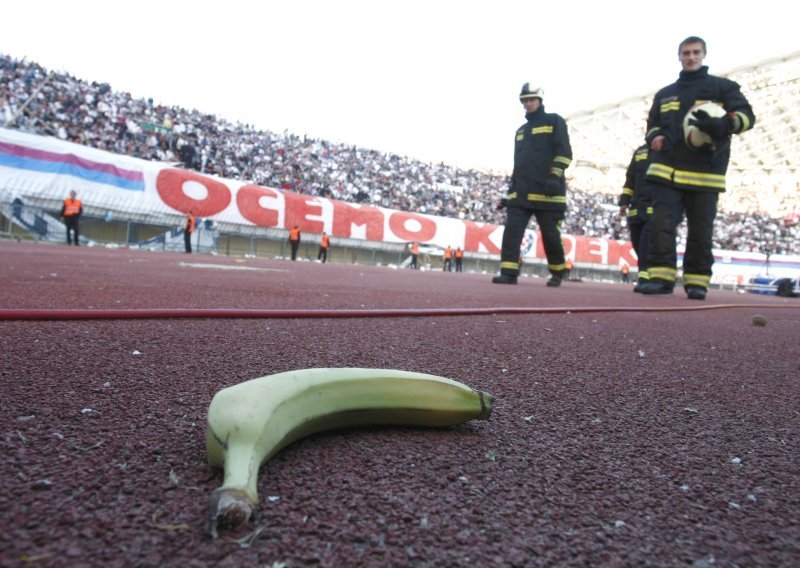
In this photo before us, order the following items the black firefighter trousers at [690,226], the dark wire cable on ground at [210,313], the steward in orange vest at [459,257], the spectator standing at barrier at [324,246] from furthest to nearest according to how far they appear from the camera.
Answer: the steward in orange vest at [459,257] < the spectator standing at barrier at [324,246] < the black firefighter trousers at [690,226] < the dark wire cable on ground at [210,313]

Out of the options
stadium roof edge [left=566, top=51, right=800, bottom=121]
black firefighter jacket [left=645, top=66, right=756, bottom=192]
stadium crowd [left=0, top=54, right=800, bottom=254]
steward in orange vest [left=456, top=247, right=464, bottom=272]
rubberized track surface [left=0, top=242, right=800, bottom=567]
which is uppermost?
stadium roof edge [left=566, top=51, right=800, bottom=121]

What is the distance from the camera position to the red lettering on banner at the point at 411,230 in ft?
64.8

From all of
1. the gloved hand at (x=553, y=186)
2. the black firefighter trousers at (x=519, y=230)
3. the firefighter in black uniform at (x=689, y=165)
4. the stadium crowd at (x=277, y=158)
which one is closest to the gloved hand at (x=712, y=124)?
the firefighter in black uniform at (x=689, y=165)

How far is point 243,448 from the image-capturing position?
625mm

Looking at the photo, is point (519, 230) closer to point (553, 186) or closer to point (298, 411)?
point (553, 186)

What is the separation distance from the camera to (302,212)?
17891 mm

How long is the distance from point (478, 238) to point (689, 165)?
1658 centimetres

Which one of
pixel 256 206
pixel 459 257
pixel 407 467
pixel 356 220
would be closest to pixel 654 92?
pixel 459 257

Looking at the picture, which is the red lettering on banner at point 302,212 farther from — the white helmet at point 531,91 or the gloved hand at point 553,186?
the gloved hand at point 553,186

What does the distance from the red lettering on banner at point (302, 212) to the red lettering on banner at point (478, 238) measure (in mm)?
5968

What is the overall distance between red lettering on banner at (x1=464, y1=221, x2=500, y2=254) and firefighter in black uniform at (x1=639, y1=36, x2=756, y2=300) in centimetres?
1604

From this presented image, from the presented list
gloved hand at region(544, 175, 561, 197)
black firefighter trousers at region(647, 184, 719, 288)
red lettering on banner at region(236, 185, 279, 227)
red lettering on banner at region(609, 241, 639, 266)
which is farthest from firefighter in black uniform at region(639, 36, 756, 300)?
red lettering on banner at region(609, 241, 639, 266)

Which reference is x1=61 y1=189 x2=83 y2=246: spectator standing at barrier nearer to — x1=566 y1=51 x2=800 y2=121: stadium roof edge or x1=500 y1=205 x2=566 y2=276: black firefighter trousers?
x1=500 y1=205 x2=566 y2=276: black firefighter trousers

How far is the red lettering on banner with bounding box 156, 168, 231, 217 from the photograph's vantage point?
14.9m
